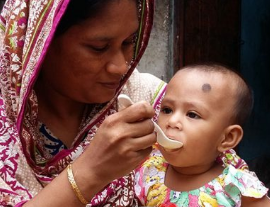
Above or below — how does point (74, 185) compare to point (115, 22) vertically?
below

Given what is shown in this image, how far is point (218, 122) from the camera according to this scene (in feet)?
5.81

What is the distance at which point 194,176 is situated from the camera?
6.03 feet

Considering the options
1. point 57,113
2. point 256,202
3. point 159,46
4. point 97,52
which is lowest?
point 256,202

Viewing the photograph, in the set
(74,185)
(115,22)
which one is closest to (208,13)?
(115,22)

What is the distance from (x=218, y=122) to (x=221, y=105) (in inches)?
2.5

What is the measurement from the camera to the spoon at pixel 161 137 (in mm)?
1326

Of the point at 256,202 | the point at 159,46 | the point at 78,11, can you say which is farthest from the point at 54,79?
the point at 159,46

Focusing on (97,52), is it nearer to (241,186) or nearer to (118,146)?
(118,146)

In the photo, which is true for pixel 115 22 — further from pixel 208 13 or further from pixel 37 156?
pixel 208 13

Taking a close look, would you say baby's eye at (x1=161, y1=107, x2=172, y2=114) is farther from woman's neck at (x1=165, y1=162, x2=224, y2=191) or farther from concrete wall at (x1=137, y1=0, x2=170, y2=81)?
concrete wall at (x1=137, y1=0, x2=170, y2=81)

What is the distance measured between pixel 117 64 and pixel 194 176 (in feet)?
1.73

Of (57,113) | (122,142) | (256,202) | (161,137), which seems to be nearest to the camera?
(122,142)

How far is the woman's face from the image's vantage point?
5.34 feet

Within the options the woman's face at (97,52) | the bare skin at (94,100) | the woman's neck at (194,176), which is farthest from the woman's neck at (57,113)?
the woman's neck at (194,176)
